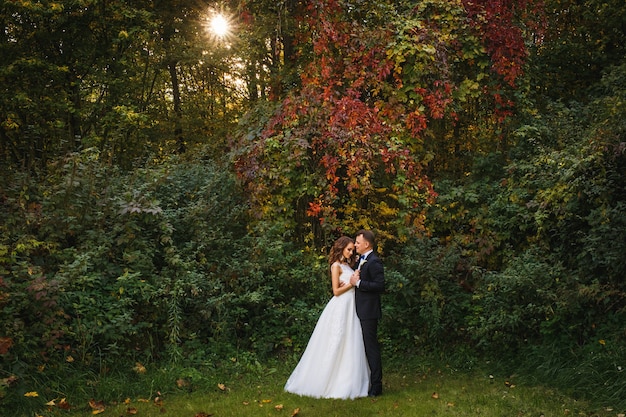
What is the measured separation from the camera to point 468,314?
8250mm

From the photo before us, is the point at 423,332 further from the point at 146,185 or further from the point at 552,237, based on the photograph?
the point at 146,185

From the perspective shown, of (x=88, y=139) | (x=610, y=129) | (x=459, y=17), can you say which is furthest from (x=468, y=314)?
(x=88, y=139)

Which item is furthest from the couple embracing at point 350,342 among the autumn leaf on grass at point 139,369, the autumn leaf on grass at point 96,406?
the autumn leaf on grass at point 96,406

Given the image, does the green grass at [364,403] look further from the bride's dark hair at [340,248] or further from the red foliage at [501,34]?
the red foliage at [501,34]

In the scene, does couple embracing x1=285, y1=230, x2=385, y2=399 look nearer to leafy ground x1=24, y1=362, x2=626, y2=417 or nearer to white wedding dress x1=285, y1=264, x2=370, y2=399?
white wedding dress x1=285, y1=264, x2=370, y2=399

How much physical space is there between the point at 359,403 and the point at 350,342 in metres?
0.64

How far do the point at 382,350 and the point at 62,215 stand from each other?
15.4 ft

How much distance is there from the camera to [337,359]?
6.24 meters

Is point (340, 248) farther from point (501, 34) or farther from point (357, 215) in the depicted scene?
point (501, 34)

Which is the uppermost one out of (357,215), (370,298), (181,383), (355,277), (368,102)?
(368,102)

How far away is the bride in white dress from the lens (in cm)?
616

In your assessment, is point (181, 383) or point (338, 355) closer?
point (338, 355)

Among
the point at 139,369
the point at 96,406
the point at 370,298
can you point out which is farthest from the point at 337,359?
the point at 96,406

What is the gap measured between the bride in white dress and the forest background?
1.27 metres
